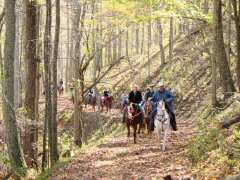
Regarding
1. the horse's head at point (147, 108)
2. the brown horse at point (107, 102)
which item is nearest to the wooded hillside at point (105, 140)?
the horse's head at point (147, 108)

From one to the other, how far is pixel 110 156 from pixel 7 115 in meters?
3.48

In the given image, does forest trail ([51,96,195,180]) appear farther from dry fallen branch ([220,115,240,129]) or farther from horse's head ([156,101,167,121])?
dry fallen branch ([220,115,240,129])

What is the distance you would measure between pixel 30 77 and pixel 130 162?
592 centimetres

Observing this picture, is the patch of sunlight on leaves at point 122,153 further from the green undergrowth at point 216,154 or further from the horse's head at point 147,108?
the horse's head at point 147,108

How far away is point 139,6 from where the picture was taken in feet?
88.0

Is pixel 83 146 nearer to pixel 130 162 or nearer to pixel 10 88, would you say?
pixel 10 88

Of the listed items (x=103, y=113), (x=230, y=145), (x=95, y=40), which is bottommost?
(x=103, y=113)

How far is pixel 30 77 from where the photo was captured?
752 inches

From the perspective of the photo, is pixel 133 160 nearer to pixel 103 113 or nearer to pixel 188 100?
pixel 188 100

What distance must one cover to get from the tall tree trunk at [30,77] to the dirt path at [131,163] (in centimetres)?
237

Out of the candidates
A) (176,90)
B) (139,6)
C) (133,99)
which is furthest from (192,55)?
(133,99)

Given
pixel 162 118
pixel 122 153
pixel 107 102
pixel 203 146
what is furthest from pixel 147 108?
pixel 107 102

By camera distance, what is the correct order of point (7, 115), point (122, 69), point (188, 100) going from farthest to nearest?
1. point (122, 69)
2. point (188, 100)
3. point (7, 115)

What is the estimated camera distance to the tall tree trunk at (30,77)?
18.6 m
